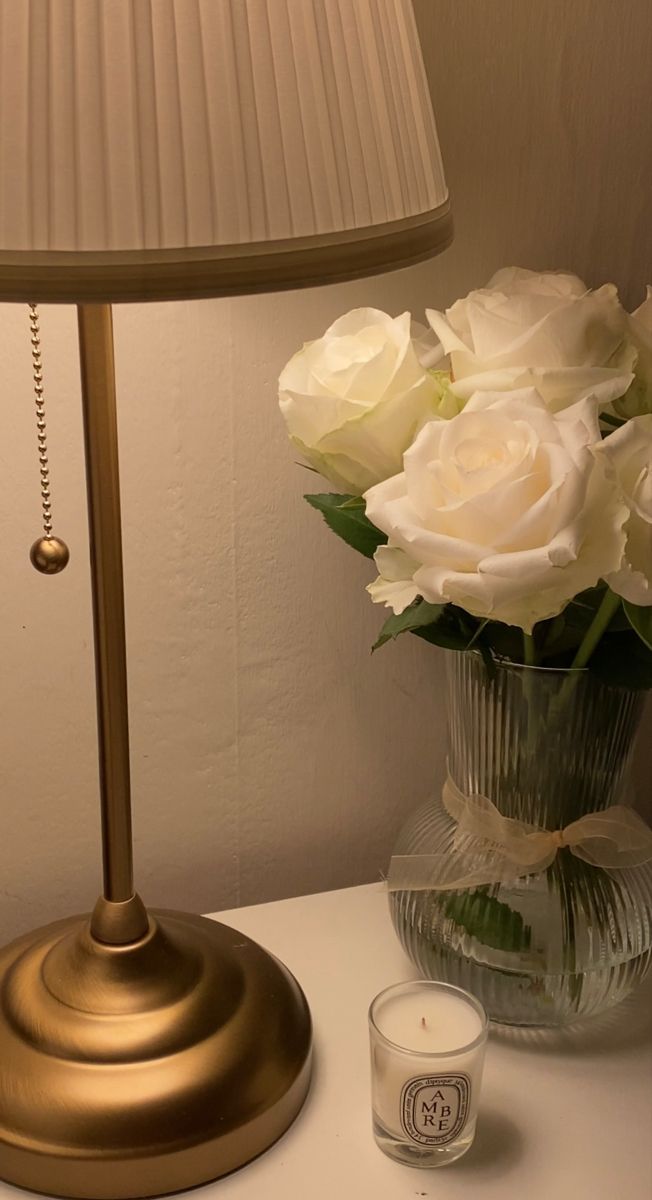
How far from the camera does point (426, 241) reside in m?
0.52

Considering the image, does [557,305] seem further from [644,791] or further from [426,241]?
[644,791]

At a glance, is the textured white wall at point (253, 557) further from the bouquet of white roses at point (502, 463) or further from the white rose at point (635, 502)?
the white rose at point (635, 502)

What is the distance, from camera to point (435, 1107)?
66 centimetres

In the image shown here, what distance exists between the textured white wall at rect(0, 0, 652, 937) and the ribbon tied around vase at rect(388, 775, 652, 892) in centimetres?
20

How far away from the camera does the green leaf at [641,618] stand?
62 cm

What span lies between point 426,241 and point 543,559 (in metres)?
0.14

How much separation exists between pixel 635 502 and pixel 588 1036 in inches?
14.2

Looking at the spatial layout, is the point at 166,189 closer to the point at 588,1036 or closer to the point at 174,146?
the point at 174,146

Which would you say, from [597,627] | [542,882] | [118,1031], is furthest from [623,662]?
[118,1031]

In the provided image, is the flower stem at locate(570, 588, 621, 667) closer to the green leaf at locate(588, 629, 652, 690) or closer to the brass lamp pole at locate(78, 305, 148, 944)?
the green leaf at locate(588, 629, 652, 690)

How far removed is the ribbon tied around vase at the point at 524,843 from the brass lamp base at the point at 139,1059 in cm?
13

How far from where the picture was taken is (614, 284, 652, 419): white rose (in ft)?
2.16

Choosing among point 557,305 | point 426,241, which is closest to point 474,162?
point 557,305

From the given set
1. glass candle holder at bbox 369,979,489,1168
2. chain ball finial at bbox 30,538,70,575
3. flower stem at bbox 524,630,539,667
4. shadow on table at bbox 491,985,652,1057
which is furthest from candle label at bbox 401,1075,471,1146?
chain ball finial at bbox 30,538,70,575
